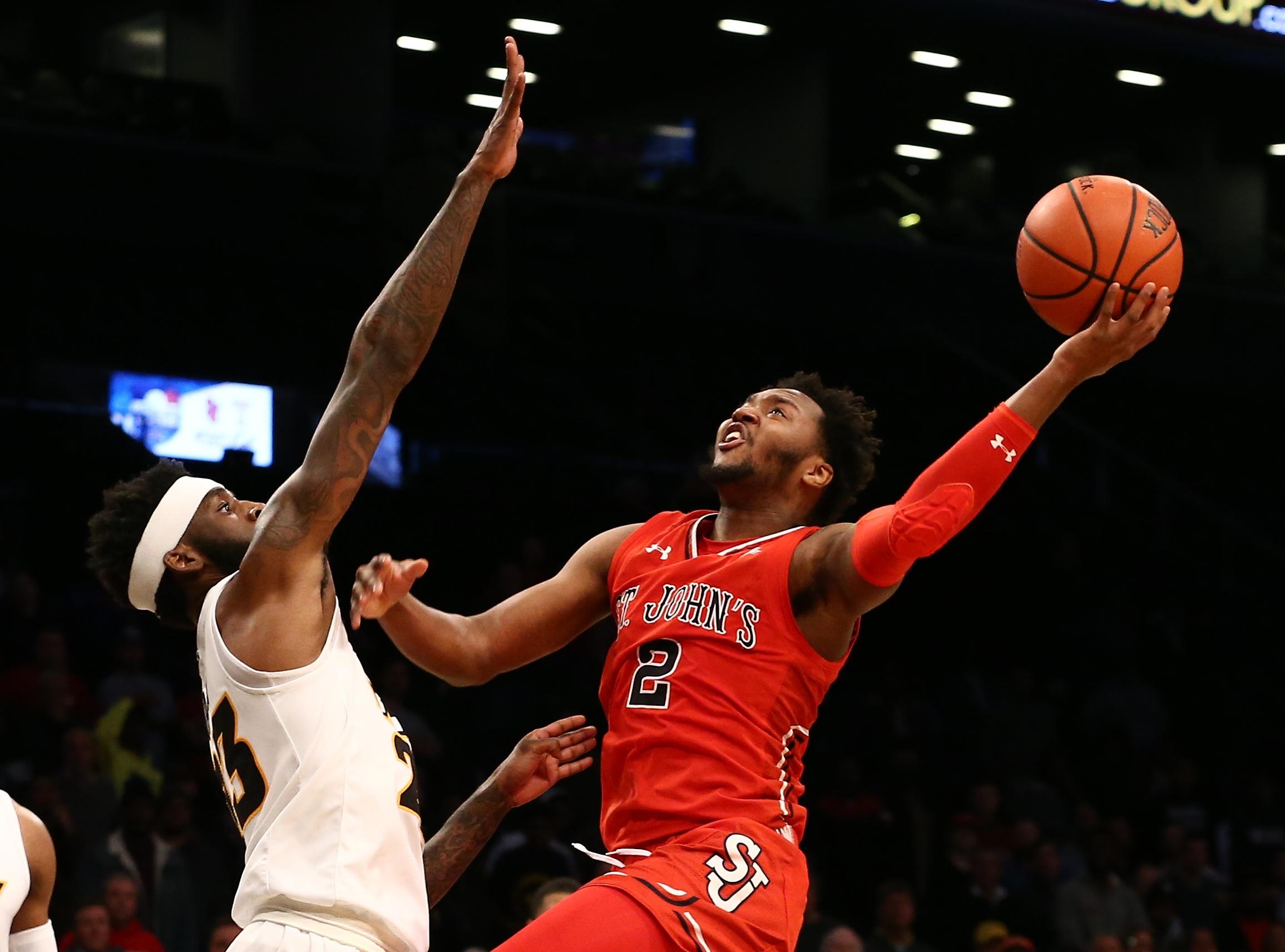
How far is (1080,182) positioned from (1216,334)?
14.6 metres

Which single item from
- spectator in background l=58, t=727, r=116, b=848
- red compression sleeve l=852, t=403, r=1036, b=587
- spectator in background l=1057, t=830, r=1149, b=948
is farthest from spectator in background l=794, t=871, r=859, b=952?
red compression sleeve l=852, t=403, r=1036, b=587

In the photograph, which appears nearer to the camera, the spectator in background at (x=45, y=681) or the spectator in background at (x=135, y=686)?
the spectator in background at (x=45, y=681)

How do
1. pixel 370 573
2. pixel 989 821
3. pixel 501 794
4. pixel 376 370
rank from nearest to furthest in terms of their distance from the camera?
pixel 376 370 < pixel 370 573 < pixel 501 794 < pixel 989 821

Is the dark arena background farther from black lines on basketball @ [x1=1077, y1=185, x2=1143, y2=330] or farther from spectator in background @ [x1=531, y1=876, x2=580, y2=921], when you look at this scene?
black lines on basketball @ [x1=1077, y1=185, x2=1143, y2=330]

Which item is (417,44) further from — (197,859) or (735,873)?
(735,873)

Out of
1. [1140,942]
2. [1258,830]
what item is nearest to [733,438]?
[1140,942]

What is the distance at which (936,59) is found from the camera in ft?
63.9

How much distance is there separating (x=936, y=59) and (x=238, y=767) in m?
16.9

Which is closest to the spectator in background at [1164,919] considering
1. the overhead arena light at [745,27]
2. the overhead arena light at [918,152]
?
the overhead arena light at [745,27]

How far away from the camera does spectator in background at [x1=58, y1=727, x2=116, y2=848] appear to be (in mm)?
9359

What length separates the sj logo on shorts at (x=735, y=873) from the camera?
4.21 meters

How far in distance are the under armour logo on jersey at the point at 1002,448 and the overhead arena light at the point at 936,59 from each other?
1573cm

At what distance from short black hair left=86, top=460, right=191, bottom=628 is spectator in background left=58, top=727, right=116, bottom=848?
559 centimetres

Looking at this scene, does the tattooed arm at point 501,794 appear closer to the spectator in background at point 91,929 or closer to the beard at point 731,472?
the beard at point 731,472
